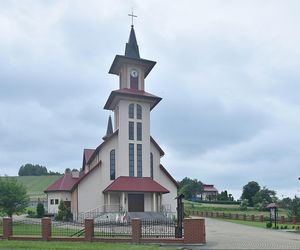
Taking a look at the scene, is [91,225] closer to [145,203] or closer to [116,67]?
[145,203]

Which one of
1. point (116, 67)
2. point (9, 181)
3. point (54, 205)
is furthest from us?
point (54, 205)

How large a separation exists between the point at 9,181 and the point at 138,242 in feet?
73.5

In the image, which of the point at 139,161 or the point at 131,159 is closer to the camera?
the point at 131,159

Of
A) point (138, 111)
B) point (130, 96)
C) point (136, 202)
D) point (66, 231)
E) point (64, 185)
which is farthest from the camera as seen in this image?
point (64, 185)

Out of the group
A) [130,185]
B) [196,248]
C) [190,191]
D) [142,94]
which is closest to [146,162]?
[130,185]

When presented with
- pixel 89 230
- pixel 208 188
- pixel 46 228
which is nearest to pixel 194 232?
pixel 89 230

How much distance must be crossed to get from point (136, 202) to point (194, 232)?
59.3ft

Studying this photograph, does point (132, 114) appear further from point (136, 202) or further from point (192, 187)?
point (192, 187)

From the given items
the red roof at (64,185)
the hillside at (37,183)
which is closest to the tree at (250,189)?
the hillside at (37,183)

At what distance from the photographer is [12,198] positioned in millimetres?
35938

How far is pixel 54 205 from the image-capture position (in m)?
49.6

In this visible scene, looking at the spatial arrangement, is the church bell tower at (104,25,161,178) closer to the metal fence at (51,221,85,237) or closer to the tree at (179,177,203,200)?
the metal fence at (51,221,85,237)

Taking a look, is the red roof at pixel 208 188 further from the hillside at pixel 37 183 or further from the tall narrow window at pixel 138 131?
the tall narrow window at pixel 138 131

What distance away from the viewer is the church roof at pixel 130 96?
3725 centimetres
